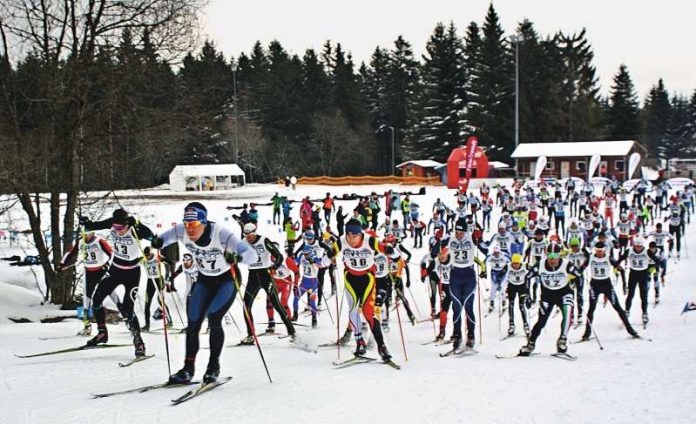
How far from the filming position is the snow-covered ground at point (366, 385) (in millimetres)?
5719

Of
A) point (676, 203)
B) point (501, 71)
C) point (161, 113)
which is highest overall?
point (501, 71)

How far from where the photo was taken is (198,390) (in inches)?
244

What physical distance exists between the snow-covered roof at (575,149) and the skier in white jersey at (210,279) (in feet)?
136

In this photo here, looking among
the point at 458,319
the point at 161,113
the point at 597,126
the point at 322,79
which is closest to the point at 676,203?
the point at 458,319

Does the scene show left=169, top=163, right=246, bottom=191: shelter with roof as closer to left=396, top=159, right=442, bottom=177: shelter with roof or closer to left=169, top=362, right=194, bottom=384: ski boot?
left=396, top=159, right=442, bottom=177: shelter with roof

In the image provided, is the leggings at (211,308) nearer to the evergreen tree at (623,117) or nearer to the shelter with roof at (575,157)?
the shelter with roof at (575,157)

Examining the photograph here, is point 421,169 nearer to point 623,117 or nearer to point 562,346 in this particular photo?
point 623,117

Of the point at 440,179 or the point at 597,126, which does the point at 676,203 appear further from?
the point at 597,126

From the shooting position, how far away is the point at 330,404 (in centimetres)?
605

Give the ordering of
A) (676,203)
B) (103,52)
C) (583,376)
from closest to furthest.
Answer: (583,376), (103,52), (676,203)

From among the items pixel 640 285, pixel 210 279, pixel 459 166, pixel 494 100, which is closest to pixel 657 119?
pixel 494 100

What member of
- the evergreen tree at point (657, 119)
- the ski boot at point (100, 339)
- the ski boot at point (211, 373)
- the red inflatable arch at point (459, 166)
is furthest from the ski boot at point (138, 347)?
the evergreen tree at point (657, 119)

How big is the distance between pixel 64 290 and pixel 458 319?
31.3 ft

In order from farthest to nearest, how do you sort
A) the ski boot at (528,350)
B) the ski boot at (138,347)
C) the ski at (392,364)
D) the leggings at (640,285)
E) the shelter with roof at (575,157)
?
the shelter with roof at (575,157) → the leggings at (640,285) → the ski boot at (528,350) → the ski boot at (138,347) → the ski at (392,364)
